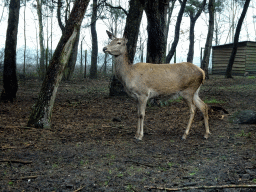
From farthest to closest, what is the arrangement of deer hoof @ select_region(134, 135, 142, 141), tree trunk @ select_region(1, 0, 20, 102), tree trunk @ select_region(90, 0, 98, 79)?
tree trunk @ select_region(90, 0, 98, 79) < tree trunk @ select_region(1, 0, 20, 102) < deer hoof @ select_region(134, 135, 142, 141)

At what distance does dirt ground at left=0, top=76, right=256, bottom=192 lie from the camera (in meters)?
3.99

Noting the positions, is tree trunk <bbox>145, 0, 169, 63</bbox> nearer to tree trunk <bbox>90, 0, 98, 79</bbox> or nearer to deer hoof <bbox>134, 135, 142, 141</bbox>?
deer hoof <bbox>134, 135, 142, 141</bbox>

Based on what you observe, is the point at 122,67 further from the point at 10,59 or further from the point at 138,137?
the point at 10,59

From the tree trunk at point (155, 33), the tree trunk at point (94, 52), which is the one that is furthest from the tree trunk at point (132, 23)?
the tree trunk at point (94, 52)

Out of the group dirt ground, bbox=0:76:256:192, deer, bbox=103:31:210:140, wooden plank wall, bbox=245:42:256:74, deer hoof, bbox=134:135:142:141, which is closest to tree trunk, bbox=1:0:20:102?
dirt ground, bbox=0:76:256:192

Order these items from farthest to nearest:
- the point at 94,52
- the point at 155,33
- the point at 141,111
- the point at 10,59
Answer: the point at 94,52 → the point at 10,59 → the point at 155,33 → the point at 141,111

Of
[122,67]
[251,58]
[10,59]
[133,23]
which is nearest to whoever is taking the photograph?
[122,67]

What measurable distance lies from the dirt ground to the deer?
0.64m

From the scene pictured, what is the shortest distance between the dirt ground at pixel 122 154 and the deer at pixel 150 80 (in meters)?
0.64

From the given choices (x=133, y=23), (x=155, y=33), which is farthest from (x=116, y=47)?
(x=133, y=23)

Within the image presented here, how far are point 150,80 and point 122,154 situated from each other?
74.8 inches

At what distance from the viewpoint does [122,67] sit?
21.1ft

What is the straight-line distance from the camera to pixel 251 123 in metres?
7.40

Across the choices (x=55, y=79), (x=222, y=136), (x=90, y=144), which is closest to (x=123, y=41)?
(x=55, y=79)
